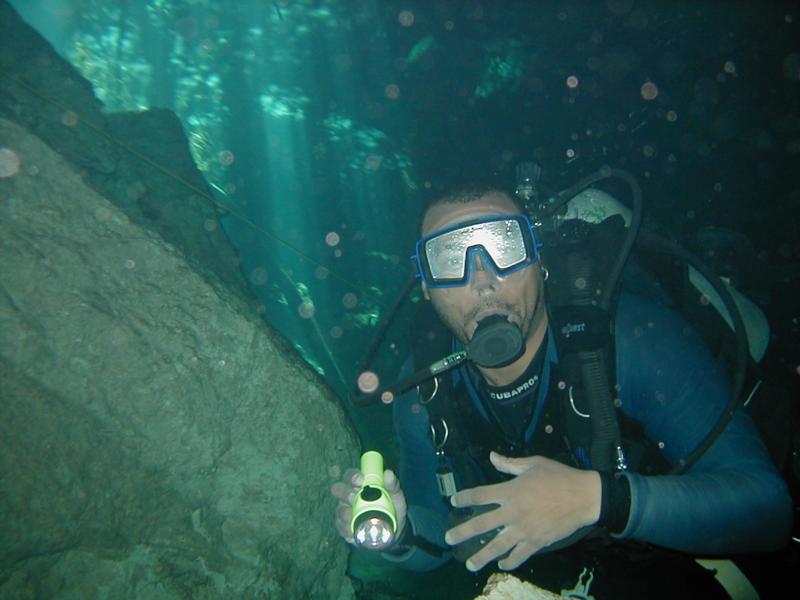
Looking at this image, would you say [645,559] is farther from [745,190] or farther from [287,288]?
[287,288]

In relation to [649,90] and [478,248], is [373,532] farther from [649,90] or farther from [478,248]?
[649,90]

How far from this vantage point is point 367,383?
12.2ft

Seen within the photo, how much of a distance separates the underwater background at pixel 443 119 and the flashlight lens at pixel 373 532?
1367 mm

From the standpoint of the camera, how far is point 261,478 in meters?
3.65

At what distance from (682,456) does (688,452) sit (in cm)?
9

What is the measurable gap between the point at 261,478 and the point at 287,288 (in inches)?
398

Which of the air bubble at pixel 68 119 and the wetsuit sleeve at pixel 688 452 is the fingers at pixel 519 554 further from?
the air bubble at pixel 68 119

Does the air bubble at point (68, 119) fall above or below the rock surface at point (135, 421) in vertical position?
above

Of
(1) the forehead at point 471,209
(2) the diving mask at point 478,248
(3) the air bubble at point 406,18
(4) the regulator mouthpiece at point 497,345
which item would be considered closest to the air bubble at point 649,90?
(3) the air bubble at point 406,18

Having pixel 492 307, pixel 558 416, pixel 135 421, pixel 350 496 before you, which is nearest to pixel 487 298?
pixel 492 307

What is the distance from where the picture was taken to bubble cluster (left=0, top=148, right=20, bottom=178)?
128 inches

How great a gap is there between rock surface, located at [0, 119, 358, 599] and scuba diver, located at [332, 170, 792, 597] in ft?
3.01

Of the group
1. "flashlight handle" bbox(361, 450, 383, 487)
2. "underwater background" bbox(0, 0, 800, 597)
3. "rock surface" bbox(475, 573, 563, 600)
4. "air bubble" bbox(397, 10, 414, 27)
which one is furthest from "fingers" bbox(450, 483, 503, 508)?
"air bubble" bbox(397, 10, 414, 27)

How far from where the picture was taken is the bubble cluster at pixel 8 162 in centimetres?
326
